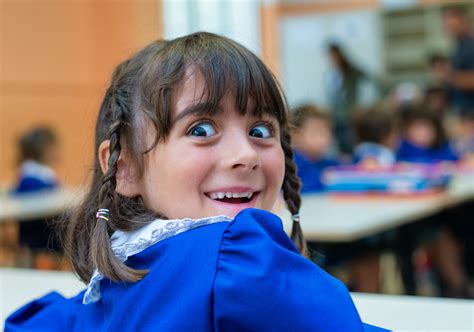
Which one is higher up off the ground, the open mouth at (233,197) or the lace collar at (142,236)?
the open mouth at (233,197)

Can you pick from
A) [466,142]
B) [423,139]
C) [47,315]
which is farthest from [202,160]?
[466,142]

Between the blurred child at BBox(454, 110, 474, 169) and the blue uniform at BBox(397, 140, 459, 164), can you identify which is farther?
the blurred child at BBox(454, 110, 474, 169)

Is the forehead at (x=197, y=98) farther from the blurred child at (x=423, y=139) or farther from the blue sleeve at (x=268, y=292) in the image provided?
the blurred child at (x=423, y=139)

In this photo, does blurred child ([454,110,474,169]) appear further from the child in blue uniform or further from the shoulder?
the shoulder

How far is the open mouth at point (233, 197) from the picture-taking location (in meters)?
0.83

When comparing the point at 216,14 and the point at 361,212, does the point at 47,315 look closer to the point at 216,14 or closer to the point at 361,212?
the point at 361,212

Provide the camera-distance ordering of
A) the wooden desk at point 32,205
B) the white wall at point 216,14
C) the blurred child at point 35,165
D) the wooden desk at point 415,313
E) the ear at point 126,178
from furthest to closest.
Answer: the white wall at point 216,14
the blurred child at point 35,165
the wooden desk at point 32,205
the wooden desk at point 415,313
the ear at point 126,178

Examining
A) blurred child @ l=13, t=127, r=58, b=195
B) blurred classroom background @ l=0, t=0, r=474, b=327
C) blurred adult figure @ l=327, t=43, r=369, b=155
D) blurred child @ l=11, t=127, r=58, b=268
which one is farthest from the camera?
blurred adult figure @ l=327, t=43, r=369, b=155

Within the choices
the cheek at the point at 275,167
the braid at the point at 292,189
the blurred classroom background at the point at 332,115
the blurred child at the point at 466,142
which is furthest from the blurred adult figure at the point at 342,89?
the cheek at the point at 275,167

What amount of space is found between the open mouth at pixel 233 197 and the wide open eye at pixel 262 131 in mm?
71

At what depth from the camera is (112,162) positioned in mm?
850

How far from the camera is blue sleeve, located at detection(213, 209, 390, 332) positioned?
662 millimetres

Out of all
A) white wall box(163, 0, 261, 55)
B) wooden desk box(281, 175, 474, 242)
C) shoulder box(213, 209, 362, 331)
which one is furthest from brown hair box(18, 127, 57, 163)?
shoulder box(213, 209, 362, 331)

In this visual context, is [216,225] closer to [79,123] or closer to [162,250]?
[162,250]
